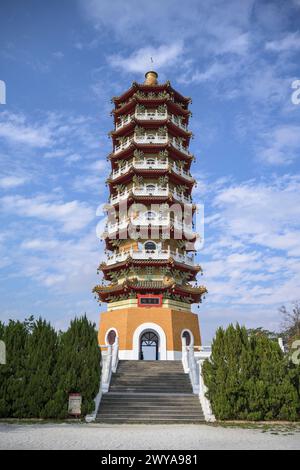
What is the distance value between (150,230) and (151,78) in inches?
617

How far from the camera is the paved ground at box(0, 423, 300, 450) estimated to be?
10891 millimetres

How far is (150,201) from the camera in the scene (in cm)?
3058

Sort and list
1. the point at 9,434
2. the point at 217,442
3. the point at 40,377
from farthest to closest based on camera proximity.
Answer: the point at 40,377 → the point at 9,434 → the point at 217,442

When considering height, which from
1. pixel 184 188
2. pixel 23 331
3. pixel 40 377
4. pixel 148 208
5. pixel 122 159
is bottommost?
pixel 40 377

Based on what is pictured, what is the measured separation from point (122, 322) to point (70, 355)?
10.5m

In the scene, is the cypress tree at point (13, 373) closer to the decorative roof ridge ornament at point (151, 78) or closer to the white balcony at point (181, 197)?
the white balcony at point (181, 197)

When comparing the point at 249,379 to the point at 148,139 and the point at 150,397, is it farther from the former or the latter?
the point at 148,139

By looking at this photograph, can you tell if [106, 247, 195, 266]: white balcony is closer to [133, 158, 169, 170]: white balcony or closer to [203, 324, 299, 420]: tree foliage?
[133, 158, 169, 170]: white balcony

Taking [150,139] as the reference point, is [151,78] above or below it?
above

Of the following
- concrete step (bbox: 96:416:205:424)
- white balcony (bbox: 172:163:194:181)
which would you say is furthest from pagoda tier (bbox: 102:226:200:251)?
concrete step (bbox: 96:416:205:424)

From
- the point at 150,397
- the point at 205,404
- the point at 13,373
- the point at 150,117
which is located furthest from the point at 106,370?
the point at 150,117
